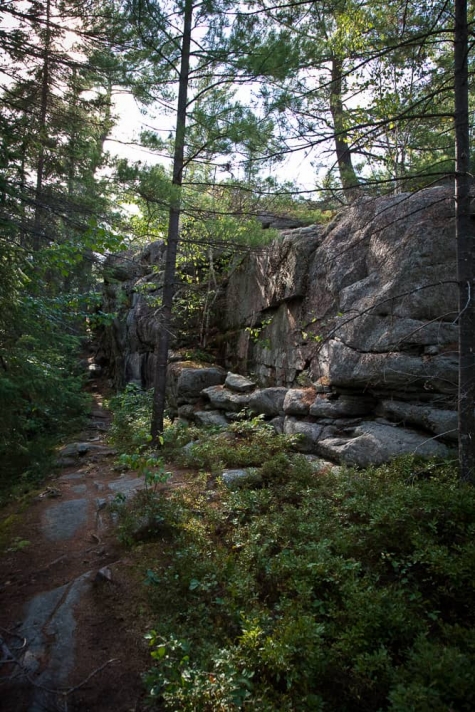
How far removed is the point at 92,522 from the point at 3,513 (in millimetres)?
1804

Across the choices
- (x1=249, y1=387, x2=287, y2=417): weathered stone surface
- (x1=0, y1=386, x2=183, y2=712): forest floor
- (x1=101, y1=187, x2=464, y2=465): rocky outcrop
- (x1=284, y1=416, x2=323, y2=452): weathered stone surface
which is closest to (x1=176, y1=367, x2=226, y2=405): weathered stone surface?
(x1=101, y1=187, x2=464, y2=465): rocky outcrop

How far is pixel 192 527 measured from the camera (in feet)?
17.7

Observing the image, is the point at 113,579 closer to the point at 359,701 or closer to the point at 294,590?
the point at 294,590

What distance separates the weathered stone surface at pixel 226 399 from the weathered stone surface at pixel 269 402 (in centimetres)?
42

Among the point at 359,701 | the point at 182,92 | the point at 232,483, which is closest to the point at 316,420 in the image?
the point at 232,483

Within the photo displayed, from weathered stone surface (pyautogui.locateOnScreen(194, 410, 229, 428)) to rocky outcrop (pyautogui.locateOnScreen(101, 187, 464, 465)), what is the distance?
0.04 meters

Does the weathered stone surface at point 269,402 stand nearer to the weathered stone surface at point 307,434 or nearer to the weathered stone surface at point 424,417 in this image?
the weathered stone surface at point 307,434

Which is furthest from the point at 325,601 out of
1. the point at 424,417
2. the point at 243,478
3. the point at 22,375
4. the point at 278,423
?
the point at 278,423

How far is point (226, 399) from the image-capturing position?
10750 millimetres

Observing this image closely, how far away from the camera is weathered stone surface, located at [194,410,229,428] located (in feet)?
34.1

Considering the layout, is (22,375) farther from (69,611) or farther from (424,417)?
(424,417)

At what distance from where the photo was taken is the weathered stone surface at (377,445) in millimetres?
6289

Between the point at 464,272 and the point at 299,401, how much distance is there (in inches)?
164

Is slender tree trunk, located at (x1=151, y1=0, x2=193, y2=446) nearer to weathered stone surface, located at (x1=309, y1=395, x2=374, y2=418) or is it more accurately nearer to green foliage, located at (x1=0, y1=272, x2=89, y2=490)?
green foliage, located at (x1=0, y1=272, x2=89, y2=490)
